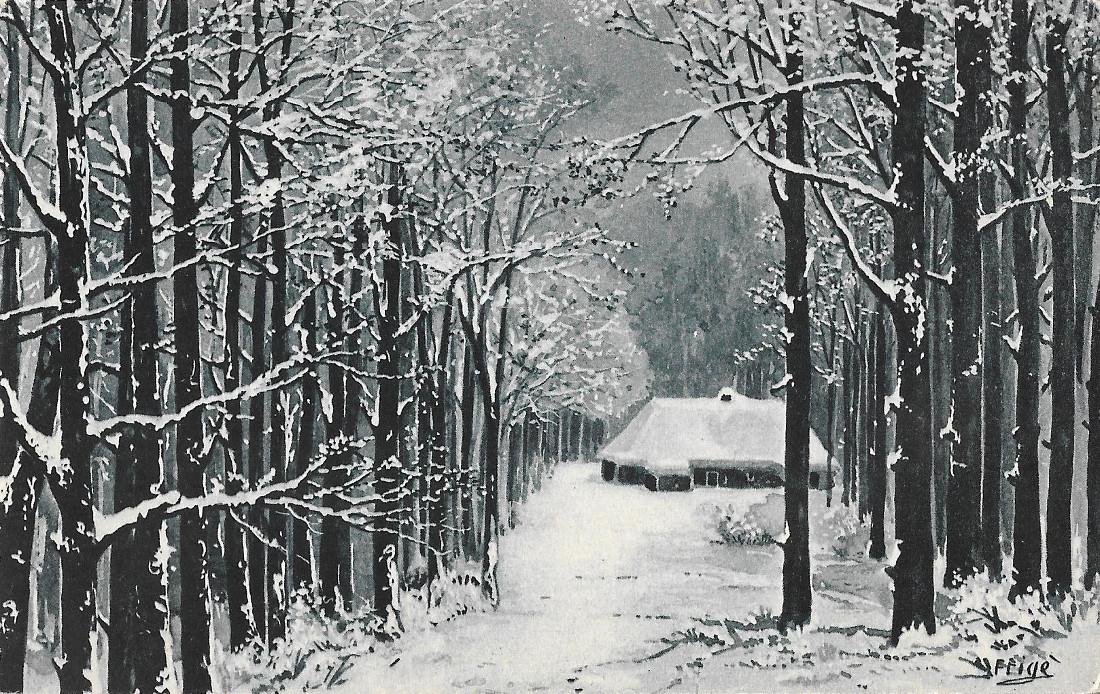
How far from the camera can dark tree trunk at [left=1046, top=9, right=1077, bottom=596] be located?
10141mm

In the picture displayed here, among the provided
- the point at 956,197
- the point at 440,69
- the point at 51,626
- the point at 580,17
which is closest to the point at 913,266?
the point at 956,197

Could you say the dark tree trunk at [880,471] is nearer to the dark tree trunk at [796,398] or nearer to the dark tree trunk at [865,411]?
the dark tree trunk at [865,411]

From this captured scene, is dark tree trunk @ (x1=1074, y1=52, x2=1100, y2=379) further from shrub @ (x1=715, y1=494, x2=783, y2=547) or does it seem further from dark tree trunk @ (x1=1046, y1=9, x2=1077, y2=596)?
shrub @ (x1=715, y1=494, x2=783, y2=547)

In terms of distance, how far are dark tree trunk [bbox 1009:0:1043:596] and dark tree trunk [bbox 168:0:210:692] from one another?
7326 millimetres

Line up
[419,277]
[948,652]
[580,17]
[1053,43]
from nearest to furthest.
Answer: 1. [948,652]
2. [580,17]
3. [1053,43]
4. [419,277]

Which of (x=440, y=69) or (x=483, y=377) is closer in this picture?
(x=440, y=69)

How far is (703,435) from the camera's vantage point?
3569 centimetres

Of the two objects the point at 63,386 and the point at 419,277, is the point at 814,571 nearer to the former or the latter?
the point at 419,277

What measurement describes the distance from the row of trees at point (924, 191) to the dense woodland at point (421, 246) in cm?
4

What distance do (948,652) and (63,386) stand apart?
6693mm

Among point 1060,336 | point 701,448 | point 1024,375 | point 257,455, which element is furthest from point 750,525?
point 701,448

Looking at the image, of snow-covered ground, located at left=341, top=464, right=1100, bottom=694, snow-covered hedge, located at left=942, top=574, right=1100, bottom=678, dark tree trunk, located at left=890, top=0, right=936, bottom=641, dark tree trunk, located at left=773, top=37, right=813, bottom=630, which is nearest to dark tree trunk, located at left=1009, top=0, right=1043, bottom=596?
snow-covered hedge, located at left=942, top=574, right=1100, bottom=678

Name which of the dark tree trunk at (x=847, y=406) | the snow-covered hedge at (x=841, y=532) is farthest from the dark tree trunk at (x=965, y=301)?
the dark tree trunk at (x=847, y=406)

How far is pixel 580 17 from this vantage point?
957cm
